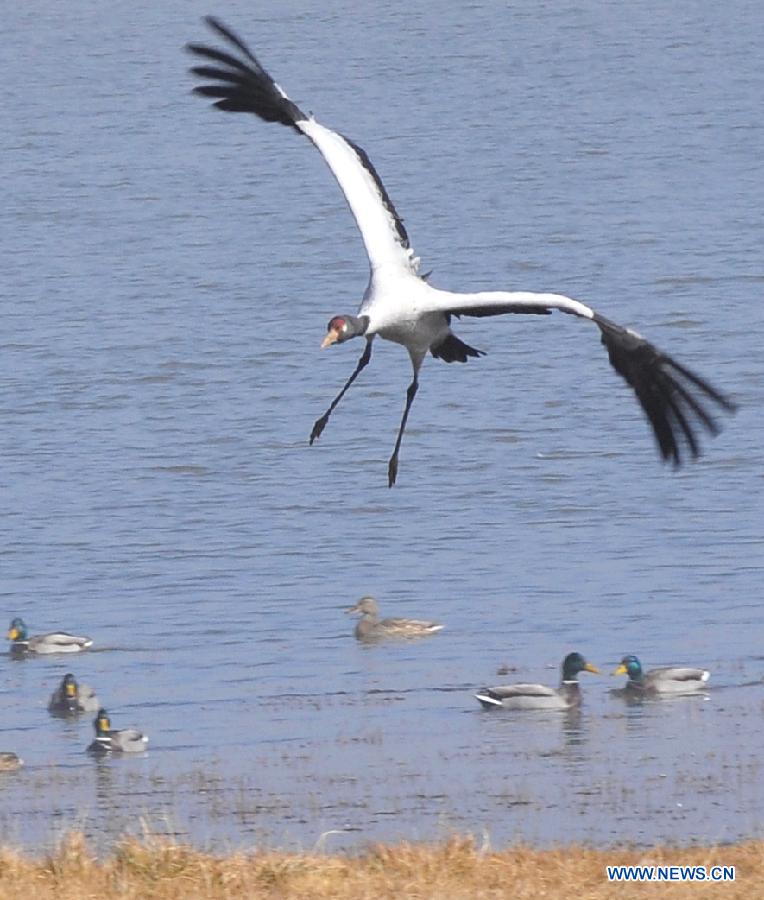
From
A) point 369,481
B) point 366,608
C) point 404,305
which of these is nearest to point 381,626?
point 366,608

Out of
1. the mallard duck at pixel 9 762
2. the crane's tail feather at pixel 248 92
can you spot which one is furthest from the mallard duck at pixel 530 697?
the crane's tail feather at pixel 248 92

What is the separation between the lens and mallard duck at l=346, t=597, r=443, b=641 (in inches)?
579

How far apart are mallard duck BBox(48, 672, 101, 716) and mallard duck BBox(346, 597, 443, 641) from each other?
1807mm

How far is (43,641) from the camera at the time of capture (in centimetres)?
1495

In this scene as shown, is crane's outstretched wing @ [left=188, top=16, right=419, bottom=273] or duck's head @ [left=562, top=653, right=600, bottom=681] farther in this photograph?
duck's head @ [left=562, top=653, right=600, bottom=681]

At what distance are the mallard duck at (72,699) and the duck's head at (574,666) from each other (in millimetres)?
2663

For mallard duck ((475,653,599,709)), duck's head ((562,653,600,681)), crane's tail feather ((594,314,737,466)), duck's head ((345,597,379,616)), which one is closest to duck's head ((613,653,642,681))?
duck's head ((562,653,600,681))

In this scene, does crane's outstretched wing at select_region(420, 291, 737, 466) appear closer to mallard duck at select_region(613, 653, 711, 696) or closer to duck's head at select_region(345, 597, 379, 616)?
mallard duck at select_region(613, 653, 711, 696)

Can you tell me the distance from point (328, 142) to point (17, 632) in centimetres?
555

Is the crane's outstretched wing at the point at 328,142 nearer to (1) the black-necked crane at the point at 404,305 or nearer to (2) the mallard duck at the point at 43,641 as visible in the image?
(1) the black-necked crane at the point at 404,305

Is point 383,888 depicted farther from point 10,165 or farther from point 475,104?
point 475,104

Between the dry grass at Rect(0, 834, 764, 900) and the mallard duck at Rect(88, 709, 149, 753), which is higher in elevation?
the mallard duck at Rect(88, 709, 149, 753)

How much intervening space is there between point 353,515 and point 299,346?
7.30 metres

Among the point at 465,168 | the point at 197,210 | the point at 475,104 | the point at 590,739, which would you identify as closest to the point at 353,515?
the point at 590,739
